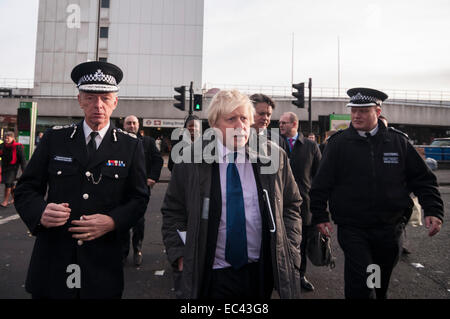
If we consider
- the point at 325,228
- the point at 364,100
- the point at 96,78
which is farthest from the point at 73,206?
the point at 364,100

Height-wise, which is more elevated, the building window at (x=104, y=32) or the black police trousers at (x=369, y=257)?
the building window at (x=104, y=32)

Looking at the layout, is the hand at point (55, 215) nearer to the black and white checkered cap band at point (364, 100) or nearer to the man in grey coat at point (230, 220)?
the man in grey coat at point (230, 220)

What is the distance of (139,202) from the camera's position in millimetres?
2230

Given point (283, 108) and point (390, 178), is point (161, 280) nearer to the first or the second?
point (390, 178)

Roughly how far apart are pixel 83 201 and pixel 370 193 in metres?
2.25

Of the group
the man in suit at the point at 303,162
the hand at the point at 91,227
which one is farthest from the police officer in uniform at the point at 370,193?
the hand at the point at 91,227

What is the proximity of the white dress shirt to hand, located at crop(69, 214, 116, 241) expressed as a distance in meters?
0.72

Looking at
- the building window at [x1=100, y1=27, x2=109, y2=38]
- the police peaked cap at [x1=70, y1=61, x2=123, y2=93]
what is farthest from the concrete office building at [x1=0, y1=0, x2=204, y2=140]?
the police peaked cap at [x1=70, y1=61, x2=123, y2=93]

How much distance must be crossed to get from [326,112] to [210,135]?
30.2 metres

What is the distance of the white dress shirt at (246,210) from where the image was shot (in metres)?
2.03

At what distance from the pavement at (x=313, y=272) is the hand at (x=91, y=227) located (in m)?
1.76

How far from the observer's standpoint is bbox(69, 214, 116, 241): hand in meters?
1.95

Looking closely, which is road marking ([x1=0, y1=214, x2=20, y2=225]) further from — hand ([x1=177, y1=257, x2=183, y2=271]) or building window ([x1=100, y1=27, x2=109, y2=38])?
building window ([x1=100, y1=27, x2=109, y2=38])
